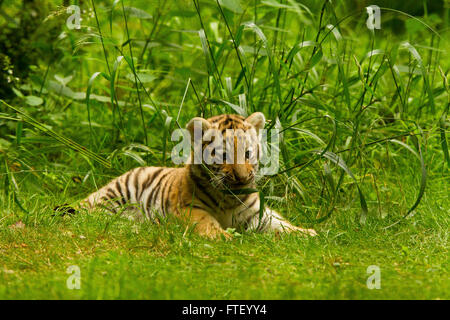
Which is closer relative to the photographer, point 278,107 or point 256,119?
point 256,119

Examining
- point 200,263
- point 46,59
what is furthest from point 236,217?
point 46,59

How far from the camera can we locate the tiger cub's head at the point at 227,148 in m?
4.52

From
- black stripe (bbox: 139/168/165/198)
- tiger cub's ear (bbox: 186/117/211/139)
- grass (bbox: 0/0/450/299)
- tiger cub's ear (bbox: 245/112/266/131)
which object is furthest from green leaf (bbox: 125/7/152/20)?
tiger cub's ear (bbox: 245/112/266/131)

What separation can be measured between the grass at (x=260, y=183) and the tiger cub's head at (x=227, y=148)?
0.16m

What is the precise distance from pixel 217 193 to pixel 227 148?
440mm

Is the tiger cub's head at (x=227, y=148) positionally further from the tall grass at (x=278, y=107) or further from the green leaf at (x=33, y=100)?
the green leaf at (x=33, y=100)

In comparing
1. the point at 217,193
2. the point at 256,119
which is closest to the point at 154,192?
the point at 217,193

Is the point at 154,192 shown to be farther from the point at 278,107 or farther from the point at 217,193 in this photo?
the point at 278,107

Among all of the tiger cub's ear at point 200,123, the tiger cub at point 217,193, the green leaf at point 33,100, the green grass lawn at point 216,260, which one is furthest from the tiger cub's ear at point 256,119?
the green leaf at point 33,100

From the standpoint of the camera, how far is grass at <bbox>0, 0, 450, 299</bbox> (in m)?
3.38

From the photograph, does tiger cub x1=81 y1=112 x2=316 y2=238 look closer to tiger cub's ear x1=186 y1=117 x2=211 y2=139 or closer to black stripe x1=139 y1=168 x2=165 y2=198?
tiger cub's ear x1=186 y1=117 x2=211 y2=139

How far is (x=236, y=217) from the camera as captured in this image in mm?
4898

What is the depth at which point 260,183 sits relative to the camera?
498cm


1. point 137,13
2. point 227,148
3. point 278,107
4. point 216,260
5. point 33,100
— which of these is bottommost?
point 216,260
